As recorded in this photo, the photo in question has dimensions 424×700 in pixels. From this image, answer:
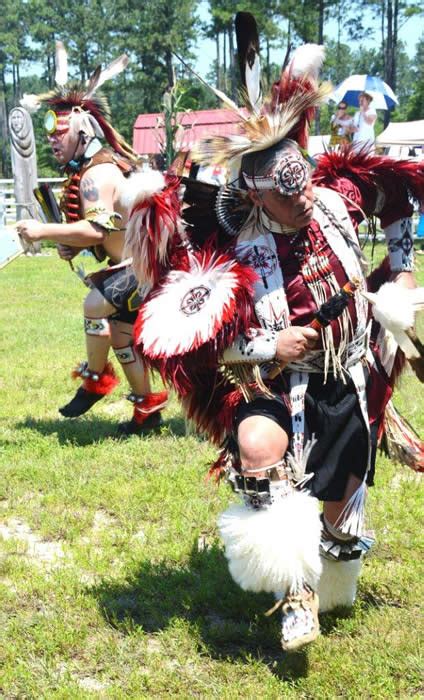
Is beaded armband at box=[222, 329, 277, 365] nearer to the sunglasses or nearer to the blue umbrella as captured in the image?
the sunglasses

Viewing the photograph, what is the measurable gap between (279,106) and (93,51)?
58872 mm

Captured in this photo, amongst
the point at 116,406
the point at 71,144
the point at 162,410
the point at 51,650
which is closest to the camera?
the point at 51,650

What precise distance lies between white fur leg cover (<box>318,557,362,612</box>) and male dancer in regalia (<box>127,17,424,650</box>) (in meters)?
0.07

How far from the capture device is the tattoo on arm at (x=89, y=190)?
4.57m

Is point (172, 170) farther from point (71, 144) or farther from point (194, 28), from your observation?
point (194, 28)

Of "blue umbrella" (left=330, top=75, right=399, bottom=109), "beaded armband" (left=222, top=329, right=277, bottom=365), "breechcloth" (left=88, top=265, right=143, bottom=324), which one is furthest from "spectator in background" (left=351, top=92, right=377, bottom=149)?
"beaded armband" (left=222, top=329, right=277, bottom=365)

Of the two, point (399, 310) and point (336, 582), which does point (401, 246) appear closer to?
point (399, 310)

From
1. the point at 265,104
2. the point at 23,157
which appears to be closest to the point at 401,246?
the point at 265,104

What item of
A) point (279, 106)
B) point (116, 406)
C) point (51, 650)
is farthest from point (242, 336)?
point (116, 406)

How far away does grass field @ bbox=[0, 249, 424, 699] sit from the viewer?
262cm

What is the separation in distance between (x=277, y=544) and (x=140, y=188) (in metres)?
1.16

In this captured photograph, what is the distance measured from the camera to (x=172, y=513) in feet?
12.6

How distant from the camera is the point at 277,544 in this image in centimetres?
249

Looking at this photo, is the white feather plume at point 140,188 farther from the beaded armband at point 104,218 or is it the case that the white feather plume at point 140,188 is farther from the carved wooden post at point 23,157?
the carved wooden post at point 23,157
